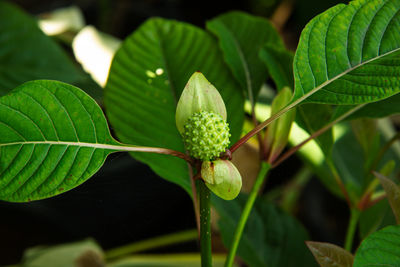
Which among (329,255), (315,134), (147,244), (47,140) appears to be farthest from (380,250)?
(147,244)

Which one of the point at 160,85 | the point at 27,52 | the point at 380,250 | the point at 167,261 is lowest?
the point at 380,250

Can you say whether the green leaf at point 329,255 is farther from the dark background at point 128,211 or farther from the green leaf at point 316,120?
the dark background at point 128,211

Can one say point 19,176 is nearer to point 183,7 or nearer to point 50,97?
point 50,97

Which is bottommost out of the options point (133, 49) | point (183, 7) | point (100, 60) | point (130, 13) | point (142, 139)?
point (142, 139)

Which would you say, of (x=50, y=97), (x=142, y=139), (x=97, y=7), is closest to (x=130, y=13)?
A: (x=97, y=7)

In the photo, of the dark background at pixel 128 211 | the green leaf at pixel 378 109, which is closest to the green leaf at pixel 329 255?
the green leaf at pixel 378 109

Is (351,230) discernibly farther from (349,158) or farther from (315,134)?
(349,158)

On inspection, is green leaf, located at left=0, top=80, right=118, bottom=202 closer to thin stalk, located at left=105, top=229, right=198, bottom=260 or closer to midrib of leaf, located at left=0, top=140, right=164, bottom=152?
midrib of leaf, located at left=0, top=140, right=164, bottom=152
